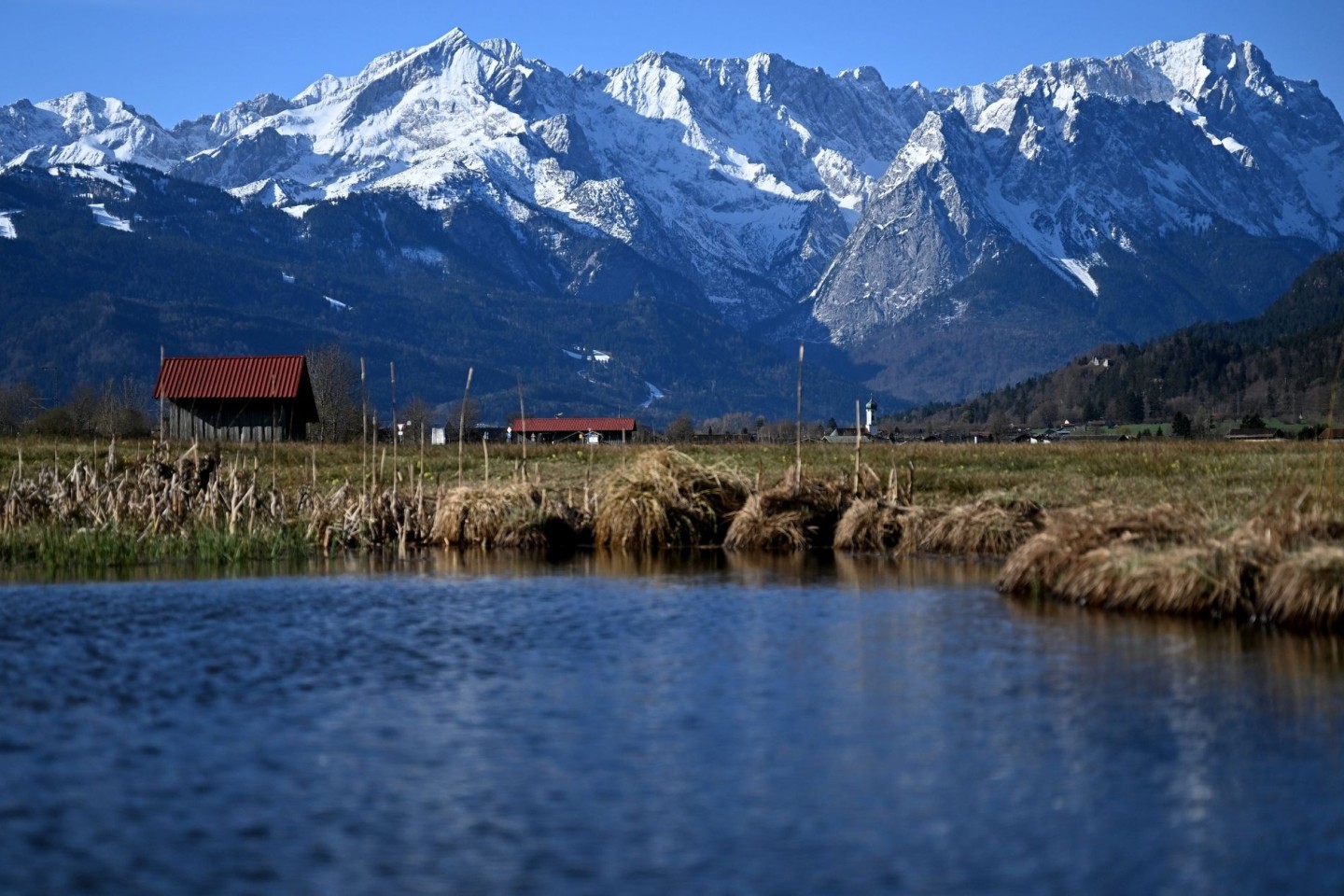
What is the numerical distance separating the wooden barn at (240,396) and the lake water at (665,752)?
80.0 meters

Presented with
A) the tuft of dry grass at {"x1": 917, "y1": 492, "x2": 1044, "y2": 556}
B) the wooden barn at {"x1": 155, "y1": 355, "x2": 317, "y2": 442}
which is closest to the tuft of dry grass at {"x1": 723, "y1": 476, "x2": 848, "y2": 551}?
the tuft of dry grass at {"x1": 917, "y1": 492, "x2": 1044, "y2": 556}

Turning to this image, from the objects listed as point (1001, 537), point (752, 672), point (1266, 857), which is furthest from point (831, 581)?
point (1266, 857)

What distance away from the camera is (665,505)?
42844 millimetres

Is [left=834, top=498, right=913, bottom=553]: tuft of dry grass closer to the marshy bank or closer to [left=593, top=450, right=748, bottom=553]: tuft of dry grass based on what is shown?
the marshy bank

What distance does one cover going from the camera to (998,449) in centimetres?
6719

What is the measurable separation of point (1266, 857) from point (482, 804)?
731cm

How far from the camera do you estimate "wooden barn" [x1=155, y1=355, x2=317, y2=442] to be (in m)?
108

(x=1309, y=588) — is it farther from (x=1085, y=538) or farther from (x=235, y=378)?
(x=235, y=378)

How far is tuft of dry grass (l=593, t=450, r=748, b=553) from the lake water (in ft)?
43.0

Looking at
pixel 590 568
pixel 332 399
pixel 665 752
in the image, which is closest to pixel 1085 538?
pixel 590 568

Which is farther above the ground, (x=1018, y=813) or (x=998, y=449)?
(x=998, y=449)

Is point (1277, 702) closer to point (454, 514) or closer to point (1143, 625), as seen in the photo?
point (1143, 625)

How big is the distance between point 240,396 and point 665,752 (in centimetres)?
9371

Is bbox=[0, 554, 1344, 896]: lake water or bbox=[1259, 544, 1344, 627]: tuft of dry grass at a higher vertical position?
bbox=[1259, 544, 1344, 627]: tuft of dry grass
